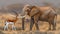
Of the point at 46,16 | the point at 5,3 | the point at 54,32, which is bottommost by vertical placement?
the point at 54,32

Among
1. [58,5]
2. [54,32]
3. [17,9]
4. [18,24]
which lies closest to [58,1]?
[58,5]

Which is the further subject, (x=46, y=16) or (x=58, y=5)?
(x=58, y=5)

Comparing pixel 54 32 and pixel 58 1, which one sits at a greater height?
pixel 58 1

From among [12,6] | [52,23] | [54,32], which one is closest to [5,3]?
[12,6]

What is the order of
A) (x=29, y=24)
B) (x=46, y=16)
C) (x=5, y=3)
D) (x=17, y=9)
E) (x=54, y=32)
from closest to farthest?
(x=54, y=32)
(x=46, y=16)
(x=29, y=24)
(x=17, y=9)
(x=5, y=3)

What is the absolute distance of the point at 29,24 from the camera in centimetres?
373

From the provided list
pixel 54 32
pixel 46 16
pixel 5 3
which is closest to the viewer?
pixel 54 32

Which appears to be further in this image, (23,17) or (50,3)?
(50,3)

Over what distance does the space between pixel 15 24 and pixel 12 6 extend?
1075 millimetres

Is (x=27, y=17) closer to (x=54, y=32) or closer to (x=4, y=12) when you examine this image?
(x=54, y=32)

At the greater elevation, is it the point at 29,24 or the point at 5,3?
the point at 5,3

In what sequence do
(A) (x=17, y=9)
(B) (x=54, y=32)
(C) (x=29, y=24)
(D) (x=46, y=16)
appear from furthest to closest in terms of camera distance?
(A) (x=17, y=9) → (C) (x=29, y=24) → (D) (x=46, y=16) → (B) (x=54, y=32)

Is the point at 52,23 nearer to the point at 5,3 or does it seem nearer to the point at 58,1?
the point at 58,1

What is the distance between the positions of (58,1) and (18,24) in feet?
4.04
